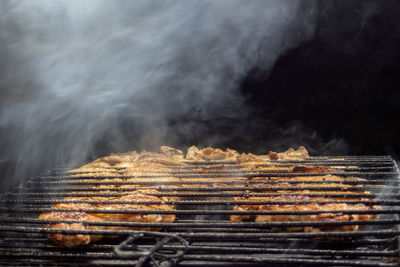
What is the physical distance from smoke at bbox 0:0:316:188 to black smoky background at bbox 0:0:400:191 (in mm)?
15

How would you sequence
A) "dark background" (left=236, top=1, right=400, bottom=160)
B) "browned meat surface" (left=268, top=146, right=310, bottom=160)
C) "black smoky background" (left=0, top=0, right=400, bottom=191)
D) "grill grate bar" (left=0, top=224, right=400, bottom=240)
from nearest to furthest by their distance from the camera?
"grill grate bar" (left=0, top=224, right=400, bottom=240) → "black smoky background" (left=0, top=0, right=400, bottom=191) → "browned meat surface" (left=268, top=146, right=310, bottom=160) → "dark background" (left=236, top=1, right=400, bottom=160)

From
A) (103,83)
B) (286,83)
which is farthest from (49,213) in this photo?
(286,83)

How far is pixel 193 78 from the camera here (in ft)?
17.9

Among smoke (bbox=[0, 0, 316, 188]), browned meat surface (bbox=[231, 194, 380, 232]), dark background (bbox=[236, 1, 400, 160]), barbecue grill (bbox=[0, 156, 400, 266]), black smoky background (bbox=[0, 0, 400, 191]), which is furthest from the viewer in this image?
dark background (bbox=[236, 1, 400, 160])

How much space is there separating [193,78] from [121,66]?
1.21 m

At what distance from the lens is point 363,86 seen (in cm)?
509

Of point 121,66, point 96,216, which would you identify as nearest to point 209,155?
point 121,66

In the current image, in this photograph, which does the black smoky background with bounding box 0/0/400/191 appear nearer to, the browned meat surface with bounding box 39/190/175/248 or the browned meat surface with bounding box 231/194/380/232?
the browned meat surface with bounding box 39/190/175/248

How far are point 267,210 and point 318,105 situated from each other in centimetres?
307

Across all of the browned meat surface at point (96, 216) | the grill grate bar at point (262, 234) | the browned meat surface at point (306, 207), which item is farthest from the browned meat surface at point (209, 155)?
the grill grate bar at point (262, 234)

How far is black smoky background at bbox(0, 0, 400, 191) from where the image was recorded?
429cm

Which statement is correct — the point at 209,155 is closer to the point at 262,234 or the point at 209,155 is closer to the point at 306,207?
the point at 306,207

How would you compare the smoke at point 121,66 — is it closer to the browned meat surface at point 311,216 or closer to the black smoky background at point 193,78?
the black smoky background at point 193,78

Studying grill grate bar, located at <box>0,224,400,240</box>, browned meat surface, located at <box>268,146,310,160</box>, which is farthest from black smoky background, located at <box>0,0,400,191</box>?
grill grate bar, located at <box>0,224,400,240</box>
